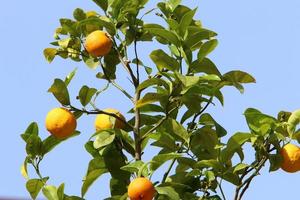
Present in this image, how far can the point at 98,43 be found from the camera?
304 centimetres

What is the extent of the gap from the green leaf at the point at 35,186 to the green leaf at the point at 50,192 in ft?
0.21

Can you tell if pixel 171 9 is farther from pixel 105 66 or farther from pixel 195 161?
pixel 195 161

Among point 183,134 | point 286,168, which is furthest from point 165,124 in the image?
point 286,168

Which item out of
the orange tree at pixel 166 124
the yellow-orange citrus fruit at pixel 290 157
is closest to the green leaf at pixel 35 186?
the orange tree at pixel 166 124

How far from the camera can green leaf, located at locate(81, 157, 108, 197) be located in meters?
3.01

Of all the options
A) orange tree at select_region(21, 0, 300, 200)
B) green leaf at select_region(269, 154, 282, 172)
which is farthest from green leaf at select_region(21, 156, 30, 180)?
green leaf at select_region(269, 154, 282, 172)

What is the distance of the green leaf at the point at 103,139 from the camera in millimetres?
2908

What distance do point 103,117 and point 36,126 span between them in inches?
11.4

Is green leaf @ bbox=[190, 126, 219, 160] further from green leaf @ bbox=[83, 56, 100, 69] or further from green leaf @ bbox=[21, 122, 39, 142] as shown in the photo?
green leaf @ bbox=[21, 122, 39, 142]

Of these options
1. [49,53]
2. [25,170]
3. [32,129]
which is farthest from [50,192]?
[49,53]

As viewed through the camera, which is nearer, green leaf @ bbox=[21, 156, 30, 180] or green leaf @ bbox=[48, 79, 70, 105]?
green leaf @ bbox=[48, 79, 70, 105]

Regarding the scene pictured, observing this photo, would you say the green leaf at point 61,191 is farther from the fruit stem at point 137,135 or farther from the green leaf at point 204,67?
the green leaf at point 204,67

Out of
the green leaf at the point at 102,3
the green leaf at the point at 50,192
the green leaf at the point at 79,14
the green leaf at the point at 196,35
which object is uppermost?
the green leaf at the point at 102,3

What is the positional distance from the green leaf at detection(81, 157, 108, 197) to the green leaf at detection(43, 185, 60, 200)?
11cm
